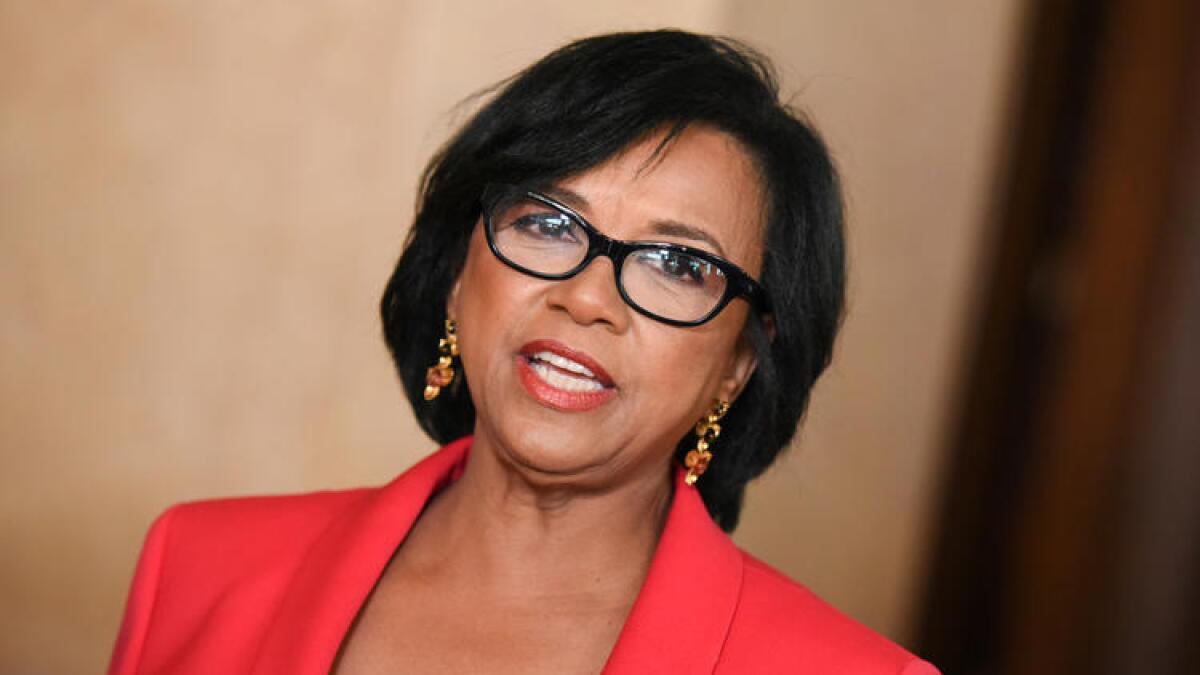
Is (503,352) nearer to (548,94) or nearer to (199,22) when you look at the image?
(548,94)

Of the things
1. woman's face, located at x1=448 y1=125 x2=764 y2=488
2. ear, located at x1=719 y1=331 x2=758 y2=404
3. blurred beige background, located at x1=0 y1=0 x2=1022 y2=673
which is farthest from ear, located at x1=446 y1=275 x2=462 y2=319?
blurred beige background, located at x1=0 y1=0 x2=1022 y2=673

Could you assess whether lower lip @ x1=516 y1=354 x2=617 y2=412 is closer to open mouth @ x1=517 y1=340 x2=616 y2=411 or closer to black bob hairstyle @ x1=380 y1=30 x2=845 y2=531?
open mouth @ x1=517 y1=340 x2=616 y2=411

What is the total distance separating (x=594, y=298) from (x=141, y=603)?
86 cm

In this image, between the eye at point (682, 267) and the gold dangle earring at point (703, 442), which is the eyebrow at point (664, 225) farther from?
the gold dangle earring at point (703, 442)

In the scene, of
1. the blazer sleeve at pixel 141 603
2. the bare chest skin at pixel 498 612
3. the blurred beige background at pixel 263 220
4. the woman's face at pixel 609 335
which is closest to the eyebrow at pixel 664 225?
the woman's face at pixel 609 335

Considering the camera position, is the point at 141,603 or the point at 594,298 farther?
the point at 141,603

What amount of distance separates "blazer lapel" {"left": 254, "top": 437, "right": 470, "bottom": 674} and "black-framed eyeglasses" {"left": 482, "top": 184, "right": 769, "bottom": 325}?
1.33 feet

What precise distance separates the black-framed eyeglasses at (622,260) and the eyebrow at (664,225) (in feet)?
0.05

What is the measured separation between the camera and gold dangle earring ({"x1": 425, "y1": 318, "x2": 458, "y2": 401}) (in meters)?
2.30

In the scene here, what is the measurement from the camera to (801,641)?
6.77 feet

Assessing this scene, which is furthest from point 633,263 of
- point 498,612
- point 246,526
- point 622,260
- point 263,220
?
point 263,220

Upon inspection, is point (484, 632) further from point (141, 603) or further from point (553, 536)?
point (141, 603)

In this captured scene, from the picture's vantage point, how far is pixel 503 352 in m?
2.10

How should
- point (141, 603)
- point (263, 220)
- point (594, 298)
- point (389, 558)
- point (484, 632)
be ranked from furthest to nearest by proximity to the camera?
point (263, 220) < point (141, 603) < point (389, 558) < point (484, 632) < point (594, 298)
